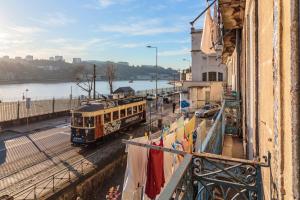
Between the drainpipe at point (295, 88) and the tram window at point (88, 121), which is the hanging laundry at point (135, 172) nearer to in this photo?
the drainpipe at point (295, 88)

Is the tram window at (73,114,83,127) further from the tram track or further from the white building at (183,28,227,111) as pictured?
the white building at (183,28,227,111)

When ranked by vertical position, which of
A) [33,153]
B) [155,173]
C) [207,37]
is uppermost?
[207,37]

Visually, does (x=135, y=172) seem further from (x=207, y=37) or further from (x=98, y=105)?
(x=98, y=105)

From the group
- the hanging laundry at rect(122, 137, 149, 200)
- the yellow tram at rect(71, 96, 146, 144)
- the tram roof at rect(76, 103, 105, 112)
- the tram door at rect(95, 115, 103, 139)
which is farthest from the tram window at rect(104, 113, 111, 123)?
the hanging laundry at rect(122, 137, 149, 200)

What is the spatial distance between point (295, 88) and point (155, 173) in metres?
5.61

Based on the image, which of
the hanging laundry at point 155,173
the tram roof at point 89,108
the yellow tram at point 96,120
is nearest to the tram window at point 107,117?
the yellow tram at point 96,120

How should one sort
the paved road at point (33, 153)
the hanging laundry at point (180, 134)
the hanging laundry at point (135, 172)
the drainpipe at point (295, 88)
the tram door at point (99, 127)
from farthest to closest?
the tram door at point (99, 127) < the paved road at point (33, 153) < the hanging laundry at point (180, 134) < the hanging laundry at point (135, 172) < the drainpipe at point (295, 88)

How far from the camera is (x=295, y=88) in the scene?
171 cm

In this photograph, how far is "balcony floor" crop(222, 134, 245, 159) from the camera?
823cm

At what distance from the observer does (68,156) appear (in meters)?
17.7

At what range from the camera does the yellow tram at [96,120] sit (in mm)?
19281

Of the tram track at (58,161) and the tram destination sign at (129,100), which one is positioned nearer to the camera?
the tram track at (58,161)

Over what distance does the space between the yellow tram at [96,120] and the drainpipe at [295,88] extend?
18221mm

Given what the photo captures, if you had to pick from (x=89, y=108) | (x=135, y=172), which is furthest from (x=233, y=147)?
(x=89, y=108)
